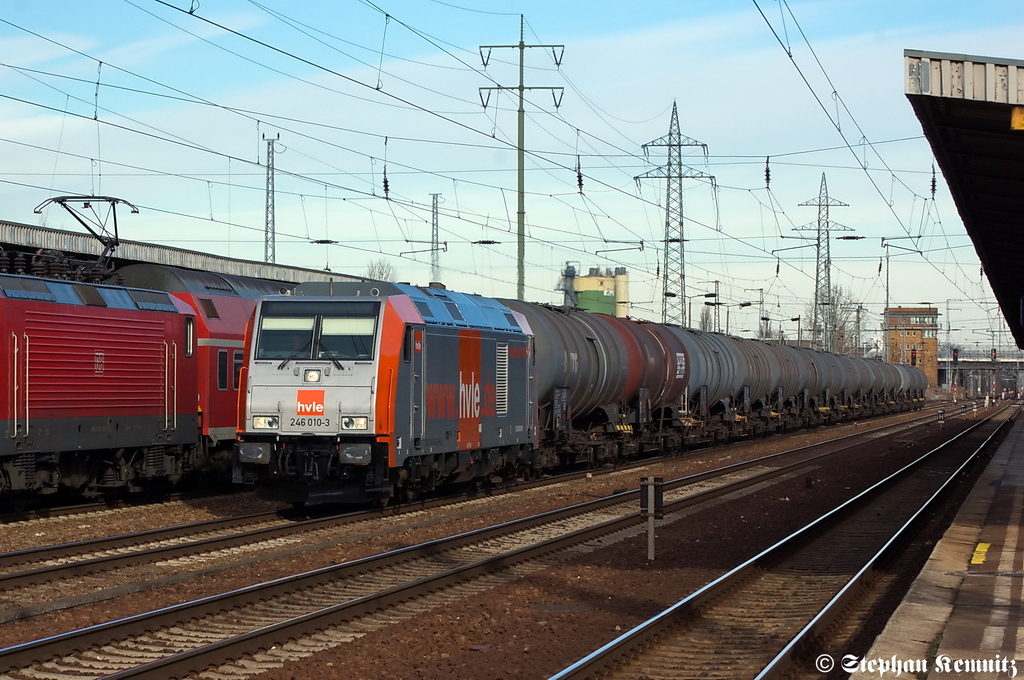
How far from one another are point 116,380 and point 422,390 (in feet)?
17.3

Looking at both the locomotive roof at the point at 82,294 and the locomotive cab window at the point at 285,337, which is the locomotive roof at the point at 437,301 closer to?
the locomotive cab window at the point at 285,337

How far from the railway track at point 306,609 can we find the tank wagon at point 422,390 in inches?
96.8

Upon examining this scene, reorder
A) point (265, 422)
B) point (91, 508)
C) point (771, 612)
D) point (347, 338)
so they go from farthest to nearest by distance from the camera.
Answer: point (91, 508) → point (347, 338) → point (265, 422) → point (771, 612)

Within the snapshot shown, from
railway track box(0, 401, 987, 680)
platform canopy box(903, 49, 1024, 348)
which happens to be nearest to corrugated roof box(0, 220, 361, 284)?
railway track box(0, 401, 987, 680)

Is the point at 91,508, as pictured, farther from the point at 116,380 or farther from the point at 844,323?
the point at 844,323

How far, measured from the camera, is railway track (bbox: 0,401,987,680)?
28.5ft

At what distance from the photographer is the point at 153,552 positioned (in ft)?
44.6

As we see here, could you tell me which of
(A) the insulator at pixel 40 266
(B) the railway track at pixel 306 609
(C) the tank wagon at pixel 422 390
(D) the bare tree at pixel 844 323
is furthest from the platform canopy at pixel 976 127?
(D) the bare tree at pixel 844 323

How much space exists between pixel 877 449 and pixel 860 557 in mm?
25434

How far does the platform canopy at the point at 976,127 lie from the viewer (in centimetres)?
1079

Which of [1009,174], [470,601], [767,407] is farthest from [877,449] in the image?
[470,601]

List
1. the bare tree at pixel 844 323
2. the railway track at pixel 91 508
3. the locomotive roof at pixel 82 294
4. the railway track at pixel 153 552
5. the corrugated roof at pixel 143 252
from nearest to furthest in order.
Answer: the railway track at pixel 153 552
the locomotive roof at pixel 82 294
the railway track at pixel 91 508
the corrugated roof at pixel 143 252
the bare tree at pixel 844 323

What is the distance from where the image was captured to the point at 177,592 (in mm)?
11562

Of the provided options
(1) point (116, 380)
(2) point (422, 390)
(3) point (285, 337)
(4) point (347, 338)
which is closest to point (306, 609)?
(4) point (347, 338)
